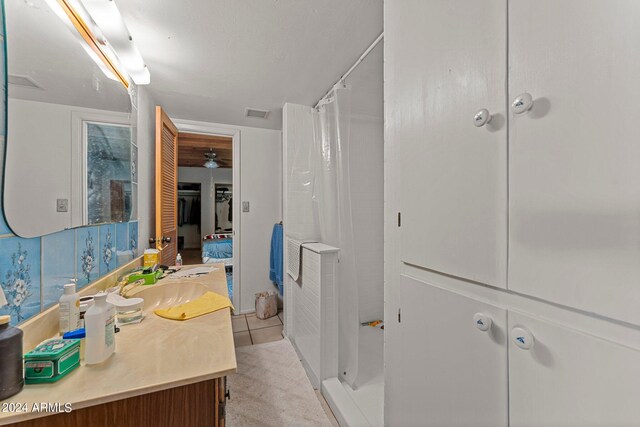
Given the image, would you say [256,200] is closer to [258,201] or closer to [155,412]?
[258,201]

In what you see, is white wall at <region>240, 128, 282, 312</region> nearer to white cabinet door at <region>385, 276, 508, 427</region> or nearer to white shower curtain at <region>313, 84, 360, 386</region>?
white shower curtain at <region>313, 84, 360, 386</region>

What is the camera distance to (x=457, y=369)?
2.16 feet

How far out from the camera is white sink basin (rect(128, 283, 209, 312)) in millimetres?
1218

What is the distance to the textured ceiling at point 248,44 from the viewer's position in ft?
3.94

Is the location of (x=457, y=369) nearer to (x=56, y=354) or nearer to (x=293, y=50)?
(x=56, y=354)

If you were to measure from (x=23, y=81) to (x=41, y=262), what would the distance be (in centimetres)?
55

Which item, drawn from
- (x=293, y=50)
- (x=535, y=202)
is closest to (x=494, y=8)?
(x=535, y=202)

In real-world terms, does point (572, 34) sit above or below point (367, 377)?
above

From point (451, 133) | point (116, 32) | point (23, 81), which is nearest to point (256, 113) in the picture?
point (116, 32)

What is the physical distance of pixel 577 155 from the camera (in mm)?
439

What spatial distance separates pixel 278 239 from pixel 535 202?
7.75 ft

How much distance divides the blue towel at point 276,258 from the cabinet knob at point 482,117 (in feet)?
Result: 7.24

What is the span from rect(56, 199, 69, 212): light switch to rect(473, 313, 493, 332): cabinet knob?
1.34 metres

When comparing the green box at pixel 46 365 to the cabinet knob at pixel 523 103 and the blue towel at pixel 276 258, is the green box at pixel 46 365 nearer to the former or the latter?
the cabinet knob at pixel 523 103
